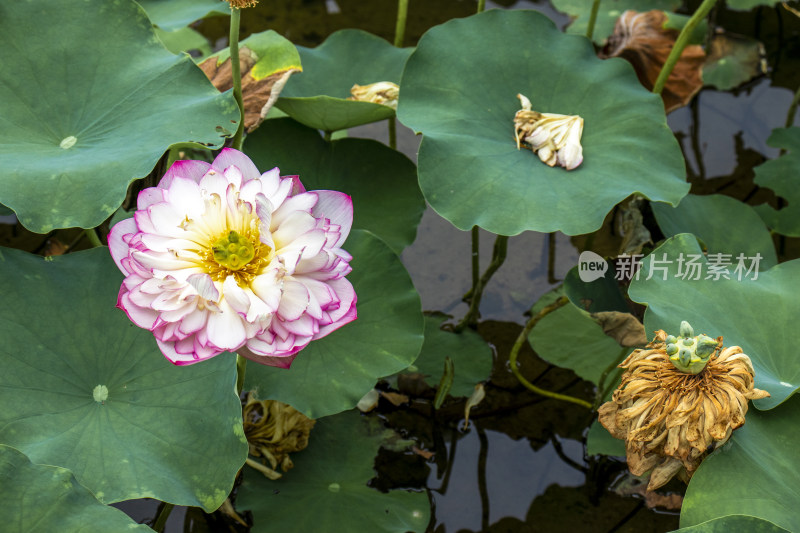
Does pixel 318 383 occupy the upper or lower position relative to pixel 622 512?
upper

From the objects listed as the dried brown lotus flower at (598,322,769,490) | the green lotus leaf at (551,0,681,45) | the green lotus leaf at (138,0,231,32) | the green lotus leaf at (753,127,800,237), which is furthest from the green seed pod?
the green lotus leaf at (551,0,681,45)

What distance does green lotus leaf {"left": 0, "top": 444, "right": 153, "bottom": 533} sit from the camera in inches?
44.7

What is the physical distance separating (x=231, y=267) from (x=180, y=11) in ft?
3.51

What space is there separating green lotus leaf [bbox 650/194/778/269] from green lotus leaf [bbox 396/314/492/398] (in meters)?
0.55

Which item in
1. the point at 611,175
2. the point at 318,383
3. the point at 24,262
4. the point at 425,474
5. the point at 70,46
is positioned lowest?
the point at 425,474

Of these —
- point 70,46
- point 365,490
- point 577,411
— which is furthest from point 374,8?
point 365,490

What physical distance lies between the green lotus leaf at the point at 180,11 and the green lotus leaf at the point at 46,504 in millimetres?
1158

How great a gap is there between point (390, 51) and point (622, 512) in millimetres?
1241

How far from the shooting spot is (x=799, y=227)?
2.12m

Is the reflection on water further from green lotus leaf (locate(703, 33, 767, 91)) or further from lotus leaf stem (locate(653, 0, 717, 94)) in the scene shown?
green lotus leaf (locate(703, 33, 767, 91))

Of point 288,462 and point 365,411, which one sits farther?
point 365,411

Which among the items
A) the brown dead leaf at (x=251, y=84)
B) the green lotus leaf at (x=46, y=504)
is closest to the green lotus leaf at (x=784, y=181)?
the brown dead leaf at (x=251, y=84)

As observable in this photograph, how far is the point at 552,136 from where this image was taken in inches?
66.0

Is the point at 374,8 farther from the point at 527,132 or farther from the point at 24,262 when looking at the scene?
the point at 24,262
